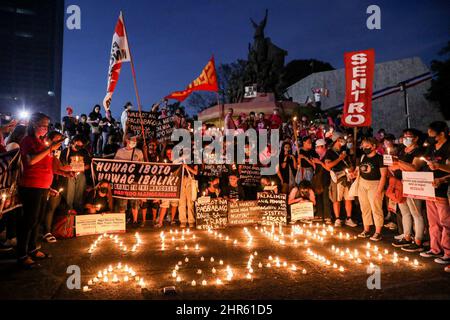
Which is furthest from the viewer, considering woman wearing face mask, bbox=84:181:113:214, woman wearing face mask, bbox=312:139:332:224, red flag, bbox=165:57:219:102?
red flag, bbox=165:57:219:102

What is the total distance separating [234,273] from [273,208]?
4008mm

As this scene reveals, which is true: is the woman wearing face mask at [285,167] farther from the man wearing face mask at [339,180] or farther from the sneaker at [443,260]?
the sneaker at [443,260]

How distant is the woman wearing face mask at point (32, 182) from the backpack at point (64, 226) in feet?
5.96

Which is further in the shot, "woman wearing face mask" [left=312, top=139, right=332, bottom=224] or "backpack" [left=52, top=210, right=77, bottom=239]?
"woman wearing face mask" [left=312, top=139, right=332, bottom=224]

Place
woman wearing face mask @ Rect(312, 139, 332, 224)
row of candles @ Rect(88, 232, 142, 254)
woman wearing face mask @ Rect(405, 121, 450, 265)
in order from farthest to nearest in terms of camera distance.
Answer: woman wearing face mask @ Rect(312, 139, 332, 224), row of candles @ Rect(88, 232, 142, 254), woman wearing face mask @ Rect(405, 121, 450, 265)

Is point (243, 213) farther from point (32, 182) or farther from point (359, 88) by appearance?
point (32, 182)

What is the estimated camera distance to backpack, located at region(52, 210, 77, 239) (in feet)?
23.8

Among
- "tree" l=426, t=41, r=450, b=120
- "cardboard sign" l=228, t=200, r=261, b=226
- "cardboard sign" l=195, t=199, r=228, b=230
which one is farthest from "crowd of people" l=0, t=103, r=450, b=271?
"tree" l=426, t=41, r=450, b=120

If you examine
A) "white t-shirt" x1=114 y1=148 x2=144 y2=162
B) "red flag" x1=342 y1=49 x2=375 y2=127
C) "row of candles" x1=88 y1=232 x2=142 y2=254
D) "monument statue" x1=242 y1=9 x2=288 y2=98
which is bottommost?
"row of candles" x1=88 y1=232 x2=142 y2=254

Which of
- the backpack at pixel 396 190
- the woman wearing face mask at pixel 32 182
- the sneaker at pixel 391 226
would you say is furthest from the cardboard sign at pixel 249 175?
the woman wearing face mask at pixel 32 182

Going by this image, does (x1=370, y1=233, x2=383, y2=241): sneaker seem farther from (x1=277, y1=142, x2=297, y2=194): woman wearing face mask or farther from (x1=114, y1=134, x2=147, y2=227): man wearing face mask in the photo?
(x1=114, y1=134, x2=147, y2=227): man wearing face mask

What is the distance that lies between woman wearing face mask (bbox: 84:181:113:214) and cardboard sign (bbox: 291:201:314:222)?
15.7 ft

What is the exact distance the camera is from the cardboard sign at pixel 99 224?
7.48 meters
